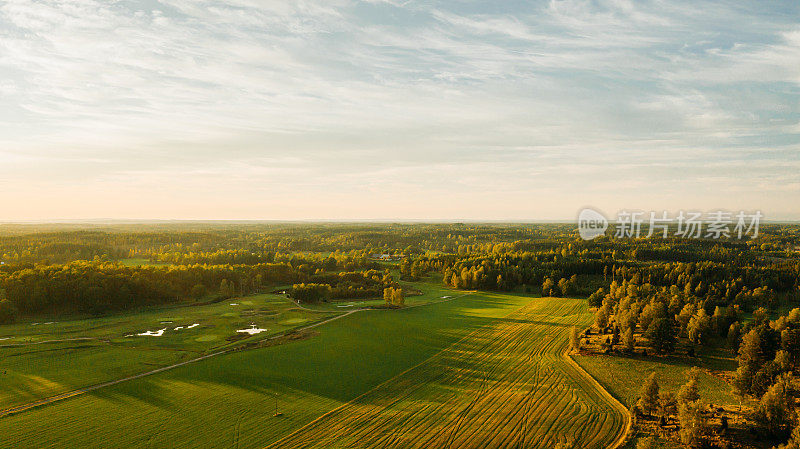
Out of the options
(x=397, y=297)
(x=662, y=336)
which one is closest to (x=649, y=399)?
(x=662, y=336)

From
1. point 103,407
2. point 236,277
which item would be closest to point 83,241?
point 236,277

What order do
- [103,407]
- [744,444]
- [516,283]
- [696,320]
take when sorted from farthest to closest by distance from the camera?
1. [516,283]
2. [696,320]
3. [103,407]
4. [744,444]

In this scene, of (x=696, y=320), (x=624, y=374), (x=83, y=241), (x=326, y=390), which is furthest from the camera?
(x=83, y=241)

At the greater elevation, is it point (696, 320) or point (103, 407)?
point (696, 320)

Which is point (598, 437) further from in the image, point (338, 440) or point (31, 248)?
point (31, 248)

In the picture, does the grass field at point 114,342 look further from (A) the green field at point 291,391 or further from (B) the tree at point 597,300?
(B) the tree at point 597,300

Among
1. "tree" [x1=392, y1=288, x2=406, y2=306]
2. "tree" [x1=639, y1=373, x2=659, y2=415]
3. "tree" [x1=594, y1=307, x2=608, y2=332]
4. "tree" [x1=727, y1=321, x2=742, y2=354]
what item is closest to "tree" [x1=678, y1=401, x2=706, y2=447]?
"tree" [x1=639, y1=373, x2=659, y2=415]

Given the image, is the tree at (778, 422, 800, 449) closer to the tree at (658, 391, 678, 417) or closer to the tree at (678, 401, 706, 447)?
the tree at (678, 401, 706, 447)

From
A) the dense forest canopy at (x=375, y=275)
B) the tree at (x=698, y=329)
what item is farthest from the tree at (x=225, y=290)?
the tree at (x=698, y=329)
